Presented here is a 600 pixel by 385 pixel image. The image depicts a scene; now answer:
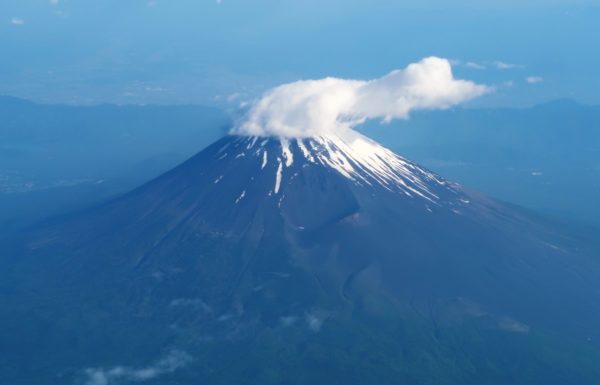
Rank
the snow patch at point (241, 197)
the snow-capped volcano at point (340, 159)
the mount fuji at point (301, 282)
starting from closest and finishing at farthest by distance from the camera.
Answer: the mount fuji at point (301, 282)
the snow patch at point (241, 197)
the snow-capped volcano at point (340, 159)

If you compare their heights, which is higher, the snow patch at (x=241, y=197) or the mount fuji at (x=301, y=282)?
the snow patch at (x=241, y=197)

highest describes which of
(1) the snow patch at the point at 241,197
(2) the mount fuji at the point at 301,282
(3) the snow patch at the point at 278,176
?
(3) the snow patch at the point at 278,176

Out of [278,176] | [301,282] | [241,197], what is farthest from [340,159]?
[301,282]

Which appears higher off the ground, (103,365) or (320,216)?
(320,216)

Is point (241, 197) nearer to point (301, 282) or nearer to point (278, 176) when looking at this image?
point (278, 176)

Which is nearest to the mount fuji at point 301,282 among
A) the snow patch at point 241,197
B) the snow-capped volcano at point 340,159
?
the snow patch at point 241,197

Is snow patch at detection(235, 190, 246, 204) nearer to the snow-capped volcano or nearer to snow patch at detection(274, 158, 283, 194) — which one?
the snow-capped volcano

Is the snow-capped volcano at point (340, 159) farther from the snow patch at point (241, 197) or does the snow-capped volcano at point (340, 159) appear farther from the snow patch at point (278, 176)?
the snow patch at point (241, 197)

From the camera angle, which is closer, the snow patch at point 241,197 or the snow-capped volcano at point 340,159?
the snow patch at point 241,197

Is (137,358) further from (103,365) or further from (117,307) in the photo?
(117,307)

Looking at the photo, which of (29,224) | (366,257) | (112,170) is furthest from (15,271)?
(112,170)
